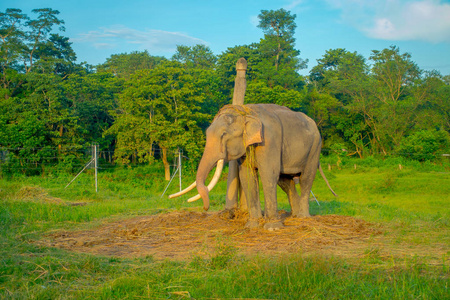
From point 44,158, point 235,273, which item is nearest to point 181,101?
point 44,158

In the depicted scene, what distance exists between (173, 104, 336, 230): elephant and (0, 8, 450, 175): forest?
1507 centimetres

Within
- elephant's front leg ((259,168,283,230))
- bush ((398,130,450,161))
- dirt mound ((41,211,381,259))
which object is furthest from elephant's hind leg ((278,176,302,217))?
bush ((398,130,450,161))

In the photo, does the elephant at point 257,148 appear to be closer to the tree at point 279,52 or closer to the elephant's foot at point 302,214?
the elephant's foot at point 302,214

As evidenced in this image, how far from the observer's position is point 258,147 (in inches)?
316

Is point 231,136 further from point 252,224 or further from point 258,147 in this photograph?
point 252,224

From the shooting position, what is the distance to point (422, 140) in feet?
104

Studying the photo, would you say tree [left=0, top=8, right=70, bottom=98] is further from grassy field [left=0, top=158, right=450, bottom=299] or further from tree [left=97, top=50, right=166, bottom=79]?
grassy field [left=0, top=158, right=450, bottom=299]

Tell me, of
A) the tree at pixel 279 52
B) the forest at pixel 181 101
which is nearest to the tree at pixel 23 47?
the forest at pixel 181 101

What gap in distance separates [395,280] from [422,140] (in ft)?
98.2

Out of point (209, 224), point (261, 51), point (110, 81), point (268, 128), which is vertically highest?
point (261, 51)

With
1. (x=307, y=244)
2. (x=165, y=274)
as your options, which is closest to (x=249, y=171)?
(x=307, y=244)

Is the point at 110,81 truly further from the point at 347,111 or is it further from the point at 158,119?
the point at 347,111

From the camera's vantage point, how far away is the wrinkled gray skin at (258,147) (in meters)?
7.66

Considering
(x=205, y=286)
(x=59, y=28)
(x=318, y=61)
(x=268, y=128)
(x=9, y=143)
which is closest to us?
(x=205, y=286)
